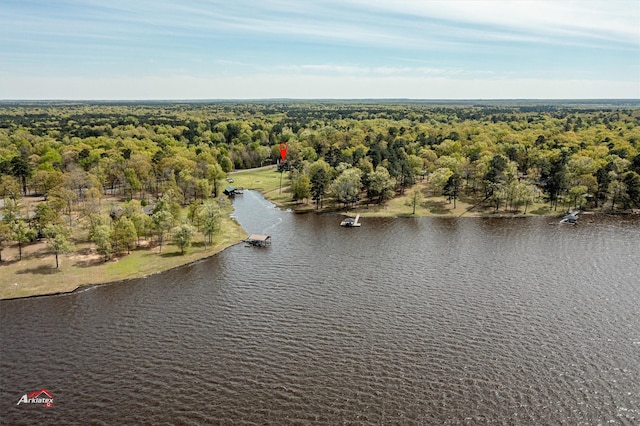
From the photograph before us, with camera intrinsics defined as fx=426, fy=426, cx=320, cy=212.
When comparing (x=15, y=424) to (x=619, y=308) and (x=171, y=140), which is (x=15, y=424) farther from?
(x=171, y=140)

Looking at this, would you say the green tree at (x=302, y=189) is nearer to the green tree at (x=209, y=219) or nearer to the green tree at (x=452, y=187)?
the green tree at (x=209, y=219)

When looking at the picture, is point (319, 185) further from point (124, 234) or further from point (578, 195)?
point (578, 195)

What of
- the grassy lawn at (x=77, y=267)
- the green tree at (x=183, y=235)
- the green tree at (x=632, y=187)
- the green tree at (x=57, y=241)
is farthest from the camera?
the green tree at (x=632, y=187)

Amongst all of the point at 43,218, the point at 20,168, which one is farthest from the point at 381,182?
the point at 20,168

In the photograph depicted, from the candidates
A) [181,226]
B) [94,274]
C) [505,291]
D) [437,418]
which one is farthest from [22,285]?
[505,291]

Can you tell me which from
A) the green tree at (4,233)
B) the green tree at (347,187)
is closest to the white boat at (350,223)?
the green tree at (347,187)

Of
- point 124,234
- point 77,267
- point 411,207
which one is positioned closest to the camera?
point 77,267

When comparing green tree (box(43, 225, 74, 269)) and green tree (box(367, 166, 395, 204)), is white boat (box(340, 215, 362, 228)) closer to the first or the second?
green tree (box(367, 166, 395, 204))
